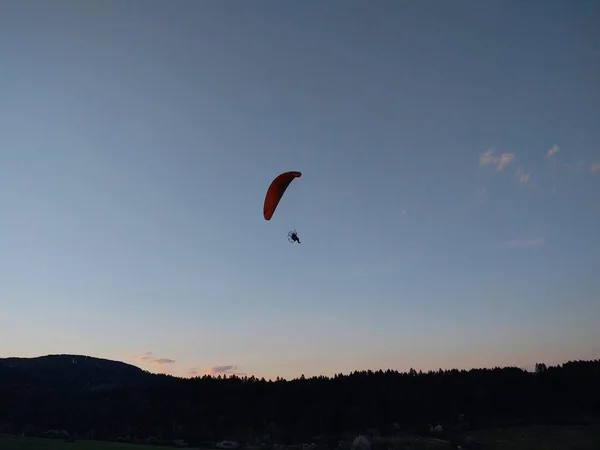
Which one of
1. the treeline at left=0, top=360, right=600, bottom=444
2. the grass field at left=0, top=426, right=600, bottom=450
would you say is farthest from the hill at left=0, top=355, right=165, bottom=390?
the grass field at left=0, top=426, right=600, bottom=450

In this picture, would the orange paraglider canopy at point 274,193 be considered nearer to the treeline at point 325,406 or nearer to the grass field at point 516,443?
the grass field at point 516,443

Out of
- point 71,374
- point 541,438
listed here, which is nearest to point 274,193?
point 541,438

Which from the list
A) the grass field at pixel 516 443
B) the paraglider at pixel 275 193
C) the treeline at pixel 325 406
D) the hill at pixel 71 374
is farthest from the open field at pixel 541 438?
the hill at pixel 71 374

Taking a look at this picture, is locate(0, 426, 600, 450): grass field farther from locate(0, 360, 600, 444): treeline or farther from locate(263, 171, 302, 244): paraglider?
locate(263, 171, 302, 244): paraglider

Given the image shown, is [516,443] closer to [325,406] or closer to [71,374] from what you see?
[325,406]

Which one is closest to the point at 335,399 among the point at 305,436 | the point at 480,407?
the point at 305,436

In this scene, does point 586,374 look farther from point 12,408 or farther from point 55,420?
point 12,408
